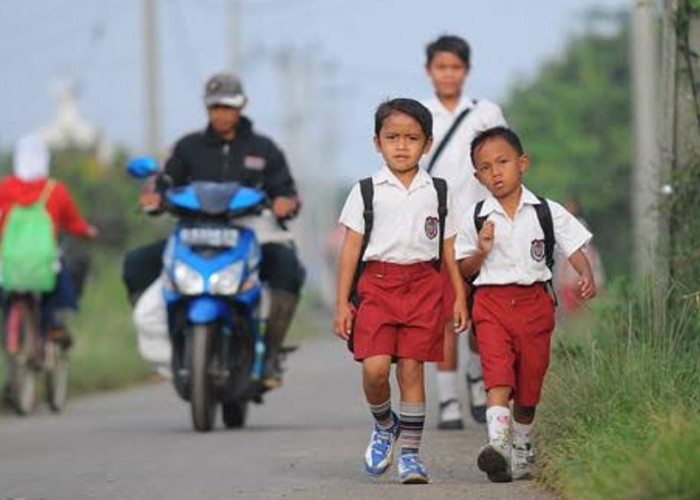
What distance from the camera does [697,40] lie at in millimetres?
11930

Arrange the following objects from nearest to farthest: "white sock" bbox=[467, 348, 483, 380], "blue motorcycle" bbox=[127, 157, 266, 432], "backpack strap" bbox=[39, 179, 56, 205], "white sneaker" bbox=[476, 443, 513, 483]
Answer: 1. "white sneaker" bbox=[476, 443, 513, 483]
2. "white sock" bbox=[467, 348, 483, 380]
3. "blue motorcycle" bbox=[127, 157, 266, 432]
4. "backpack strap" bbox=[39, 179, 56, 205]

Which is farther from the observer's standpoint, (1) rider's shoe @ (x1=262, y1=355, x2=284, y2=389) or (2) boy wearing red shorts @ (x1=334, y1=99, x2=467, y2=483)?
(1) rider's shoe @ (x1=262, y1=355, x2=284, y2=389)

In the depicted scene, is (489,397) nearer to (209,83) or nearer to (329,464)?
(329,464)

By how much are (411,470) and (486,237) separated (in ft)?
3.27

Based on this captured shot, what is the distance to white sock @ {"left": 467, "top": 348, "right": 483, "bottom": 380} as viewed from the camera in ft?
41.5

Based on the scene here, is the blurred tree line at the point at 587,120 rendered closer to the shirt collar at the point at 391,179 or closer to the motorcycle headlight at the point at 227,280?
the motorcycle headlight at the point at 227,280

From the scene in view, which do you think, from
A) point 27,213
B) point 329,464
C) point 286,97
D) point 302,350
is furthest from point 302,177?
point 329,464

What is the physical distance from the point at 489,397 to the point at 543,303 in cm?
47

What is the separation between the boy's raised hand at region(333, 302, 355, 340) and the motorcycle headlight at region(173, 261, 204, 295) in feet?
11.0

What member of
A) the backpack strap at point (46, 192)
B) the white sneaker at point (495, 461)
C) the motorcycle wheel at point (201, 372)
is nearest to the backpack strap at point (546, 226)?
the white sneaker at point (495, 461)

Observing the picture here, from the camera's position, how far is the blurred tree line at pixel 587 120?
53.0 m

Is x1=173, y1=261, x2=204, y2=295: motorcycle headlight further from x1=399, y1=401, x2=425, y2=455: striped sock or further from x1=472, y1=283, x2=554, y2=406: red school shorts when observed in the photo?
x1=472, y1=283, x2=554, y2=406: red school shorts

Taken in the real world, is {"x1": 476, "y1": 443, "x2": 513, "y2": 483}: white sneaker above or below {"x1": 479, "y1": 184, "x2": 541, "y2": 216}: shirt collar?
below

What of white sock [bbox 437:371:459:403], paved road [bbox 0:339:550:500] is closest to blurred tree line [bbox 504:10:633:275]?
paved road [bbox 0:339:550:500]
